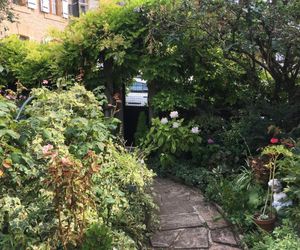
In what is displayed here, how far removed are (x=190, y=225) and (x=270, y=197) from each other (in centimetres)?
82

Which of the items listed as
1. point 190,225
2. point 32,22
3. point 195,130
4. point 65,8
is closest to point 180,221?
point 190,225

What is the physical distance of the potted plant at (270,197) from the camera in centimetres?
364

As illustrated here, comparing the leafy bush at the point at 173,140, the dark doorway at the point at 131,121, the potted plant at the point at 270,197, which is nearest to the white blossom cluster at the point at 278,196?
the potted plant at the point at 270,197

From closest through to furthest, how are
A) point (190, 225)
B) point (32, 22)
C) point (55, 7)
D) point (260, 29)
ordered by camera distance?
1. point (190, 225)
2. point (260, 29)
3. point (32, 22)
4. point (55, 7)

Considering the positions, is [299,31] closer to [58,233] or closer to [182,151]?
[182,151]

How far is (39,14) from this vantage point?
56.2 ft

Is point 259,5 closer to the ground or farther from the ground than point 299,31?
farther from the ground

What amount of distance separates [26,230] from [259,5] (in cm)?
382

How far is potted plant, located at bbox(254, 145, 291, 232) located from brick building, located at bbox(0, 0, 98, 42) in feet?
43.3

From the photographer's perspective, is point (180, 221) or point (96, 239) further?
point (180, 221)

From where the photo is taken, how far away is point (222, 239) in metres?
3.72

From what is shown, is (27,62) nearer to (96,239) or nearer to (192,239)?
(192,239)

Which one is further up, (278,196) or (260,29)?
(260,29)

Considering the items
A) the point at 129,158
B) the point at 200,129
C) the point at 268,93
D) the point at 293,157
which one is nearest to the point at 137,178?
the point at 129,158
